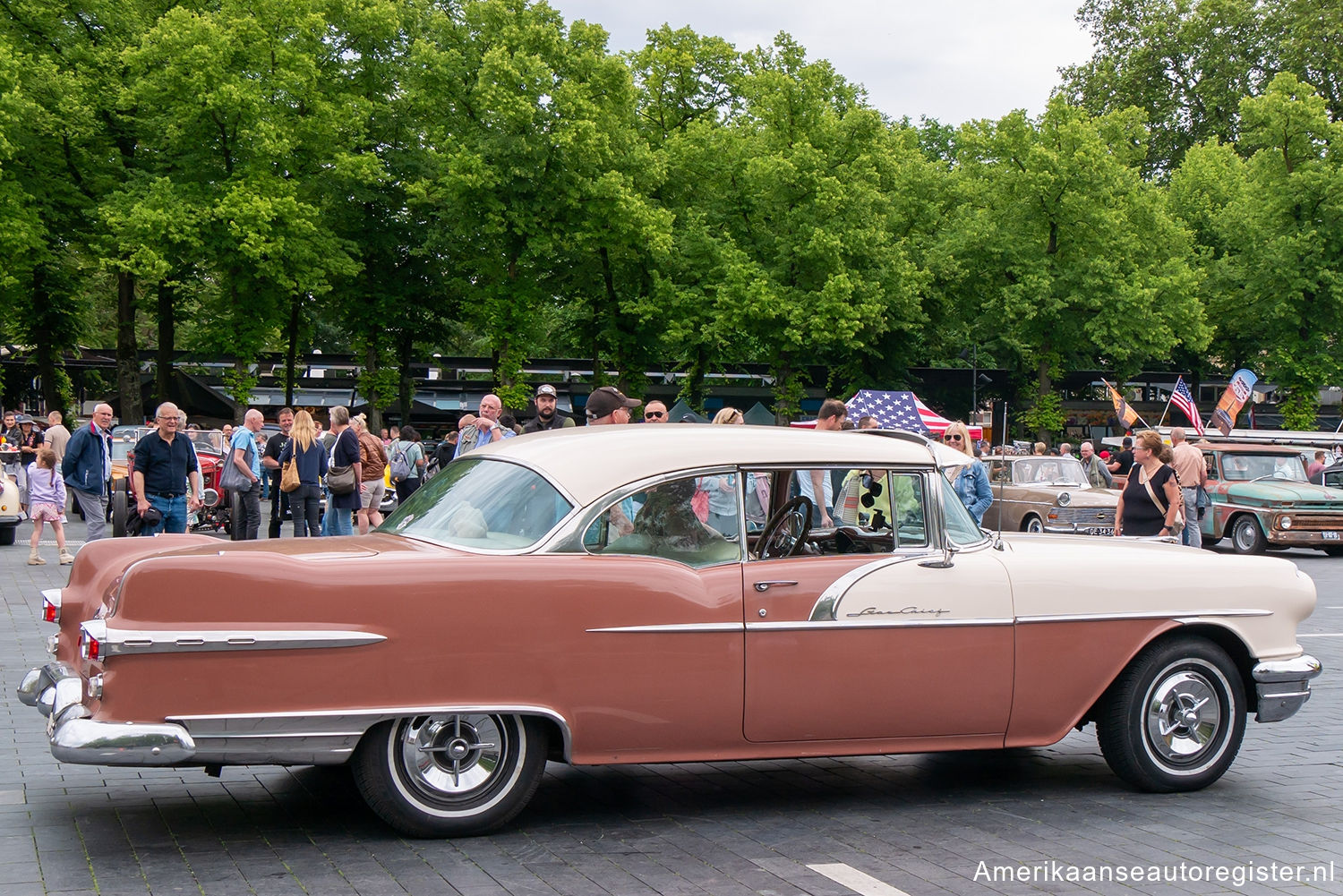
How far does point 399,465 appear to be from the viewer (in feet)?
65.7

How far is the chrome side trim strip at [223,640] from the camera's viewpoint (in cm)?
484

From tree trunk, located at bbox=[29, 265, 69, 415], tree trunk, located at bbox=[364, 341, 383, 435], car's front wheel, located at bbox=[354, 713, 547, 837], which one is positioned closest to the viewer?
car's front wheel, located at bbox=[354, 713, 547, 837]

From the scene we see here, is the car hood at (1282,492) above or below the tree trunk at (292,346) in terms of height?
below

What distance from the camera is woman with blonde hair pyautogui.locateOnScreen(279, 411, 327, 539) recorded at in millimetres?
14531

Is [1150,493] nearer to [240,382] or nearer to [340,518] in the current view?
[340,518]

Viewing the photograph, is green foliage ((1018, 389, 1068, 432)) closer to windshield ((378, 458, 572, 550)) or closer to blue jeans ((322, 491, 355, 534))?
blue jeans ((322, 491, 355, 534))

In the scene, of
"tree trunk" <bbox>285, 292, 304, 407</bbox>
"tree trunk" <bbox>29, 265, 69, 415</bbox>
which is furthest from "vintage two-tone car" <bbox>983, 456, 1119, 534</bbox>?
"tree trunk" <bbox>29, 265, 69, 415</bbox>

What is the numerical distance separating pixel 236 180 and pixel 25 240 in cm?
504

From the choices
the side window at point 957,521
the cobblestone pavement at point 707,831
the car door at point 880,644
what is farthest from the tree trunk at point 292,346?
the car door at point 880,644

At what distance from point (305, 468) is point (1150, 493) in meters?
8.62

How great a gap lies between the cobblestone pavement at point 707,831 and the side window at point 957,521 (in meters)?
0.85

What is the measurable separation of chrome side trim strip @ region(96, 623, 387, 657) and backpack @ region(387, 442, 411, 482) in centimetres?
1510

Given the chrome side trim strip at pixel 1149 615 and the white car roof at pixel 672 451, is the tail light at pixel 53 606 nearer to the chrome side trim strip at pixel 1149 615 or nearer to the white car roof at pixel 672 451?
the white car roof at pixel 672 451

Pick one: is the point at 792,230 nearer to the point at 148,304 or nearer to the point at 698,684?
the point at 148,304
